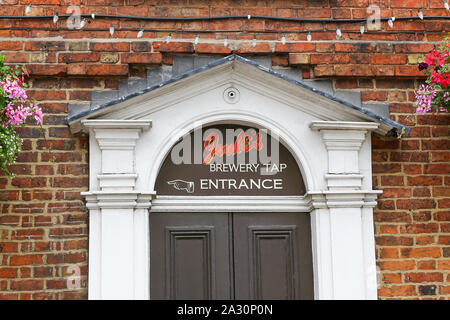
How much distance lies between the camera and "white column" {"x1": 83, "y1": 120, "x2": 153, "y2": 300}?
18.9 feet

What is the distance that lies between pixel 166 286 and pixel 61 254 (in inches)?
34.1

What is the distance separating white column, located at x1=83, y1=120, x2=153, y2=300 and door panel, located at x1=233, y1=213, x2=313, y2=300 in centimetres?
78

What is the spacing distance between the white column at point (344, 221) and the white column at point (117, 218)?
54.8 inches

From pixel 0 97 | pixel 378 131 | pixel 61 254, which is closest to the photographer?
pixel 0 97

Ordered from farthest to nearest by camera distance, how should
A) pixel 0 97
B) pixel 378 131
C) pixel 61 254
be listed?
1. pixel 378 131
2. pixel 61 254
3. pixel 0 97

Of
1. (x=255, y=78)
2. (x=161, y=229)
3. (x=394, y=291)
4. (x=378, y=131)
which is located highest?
(x=255, y=78)

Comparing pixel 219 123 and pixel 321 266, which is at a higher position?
pixel 219 123

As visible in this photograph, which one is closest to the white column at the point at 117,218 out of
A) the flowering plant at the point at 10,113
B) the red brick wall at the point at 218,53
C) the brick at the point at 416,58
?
the red brick wall at the point at 218,53

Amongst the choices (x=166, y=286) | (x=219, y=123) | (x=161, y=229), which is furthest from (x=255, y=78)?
(x=166, y=286)

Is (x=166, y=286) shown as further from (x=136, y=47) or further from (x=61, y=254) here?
(x=136, y=47)

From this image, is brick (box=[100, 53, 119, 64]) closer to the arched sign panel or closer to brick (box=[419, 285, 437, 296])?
the arched sign panel

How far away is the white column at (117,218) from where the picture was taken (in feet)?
18.9

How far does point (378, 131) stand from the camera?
621cm

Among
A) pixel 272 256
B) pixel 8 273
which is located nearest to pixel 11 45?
pixel 8 273
